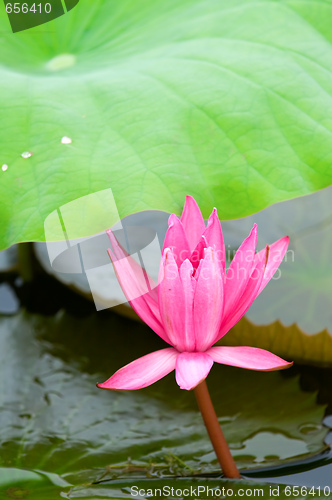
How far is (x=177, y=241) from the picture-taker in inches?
28.0

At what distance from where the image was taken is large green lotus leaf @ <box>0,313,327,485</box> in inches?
35.4

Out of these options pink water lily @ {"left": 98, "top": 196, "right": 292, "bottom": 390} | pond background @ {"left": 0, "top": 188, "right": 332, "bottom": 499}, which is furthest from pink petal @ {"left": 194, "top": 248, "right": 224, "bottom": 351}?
pond background @ {"left": 0, "top": 188, "right": 332, "bottom": 499}

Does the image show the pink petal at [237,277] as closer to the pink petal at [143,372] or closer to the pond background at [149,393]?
the pink petal at [143,372]

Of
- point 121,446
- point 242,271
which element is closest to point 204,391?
point 242,271

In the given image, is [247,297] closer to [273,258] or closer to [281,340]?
[273,258]

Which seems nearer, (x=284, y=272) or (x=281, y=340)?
(x=281, y=340)

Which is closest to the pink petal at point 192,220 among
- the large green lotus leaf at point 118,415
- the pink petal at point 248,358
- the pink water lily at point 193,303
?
the pink water lily at point 193,303

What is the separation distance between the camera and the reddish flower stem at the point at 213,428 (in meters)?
0.71

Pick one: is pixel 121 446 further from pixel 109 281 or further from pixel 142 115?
pixel 142 115

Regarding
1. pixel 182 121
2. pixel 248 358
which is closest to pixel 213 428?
pixel 248 358

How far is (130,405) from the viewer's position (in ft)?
3.29

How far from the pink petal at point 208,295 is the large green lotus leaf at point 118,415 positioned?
366mm

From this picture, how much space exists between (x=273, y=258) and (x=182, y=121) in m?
0.30

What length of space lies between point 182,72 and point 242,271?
444mm
